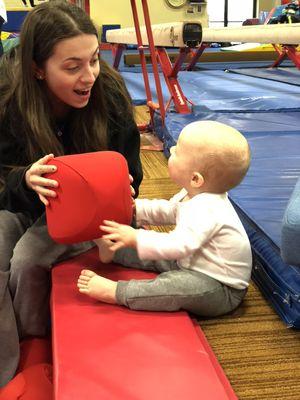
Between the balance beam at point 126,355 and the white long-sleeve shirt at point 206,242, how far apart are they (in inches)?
5.7

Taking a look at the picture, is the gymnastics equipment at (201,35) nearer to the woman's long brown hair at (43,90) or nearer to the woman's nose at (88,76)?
the woman's long brown hair at (43,90)

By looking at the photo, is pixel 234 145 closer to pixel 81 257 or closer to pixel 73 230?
pixel 73 230

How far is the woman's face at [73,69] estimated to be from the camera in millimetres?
1311

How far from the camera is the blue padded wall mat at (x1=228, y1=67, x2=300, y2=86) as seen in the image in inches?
204

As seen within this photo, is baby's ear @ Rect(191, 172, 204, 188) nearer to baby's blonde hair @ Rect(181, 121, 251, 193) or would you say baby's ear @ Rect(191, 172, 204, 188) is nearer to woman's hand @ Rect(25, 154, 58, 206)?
baby's blonde hair @ Rect(181, 121, 251, 193)

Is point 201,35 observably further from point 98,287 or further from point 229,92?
point 98,287

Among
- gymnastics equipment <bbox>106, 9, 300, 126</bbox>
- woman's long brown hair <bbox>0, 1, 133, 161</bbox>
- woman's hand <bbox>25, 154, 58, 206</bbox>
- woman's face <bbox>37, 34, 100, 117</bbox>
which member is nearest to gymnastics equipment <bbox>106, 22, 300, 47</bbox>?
gymnastics equipment <bbox>106, 9, 300, 126</bbox>

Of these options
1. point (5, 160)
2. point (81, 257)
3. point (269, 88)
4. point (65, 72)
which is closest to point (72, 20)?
point (65, 72)

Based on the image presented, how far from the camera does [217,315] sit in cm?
135

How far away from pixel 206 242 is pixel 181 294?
0.47ft

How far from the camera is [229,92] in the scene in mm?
4359

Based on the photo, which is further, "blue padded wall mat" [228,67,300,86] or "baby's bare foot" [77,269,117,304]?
"blue padded wall mat" [228,67,300,86]

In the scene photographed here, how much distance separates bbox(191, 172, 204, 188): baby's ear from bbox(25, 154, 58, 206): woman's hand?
34cm

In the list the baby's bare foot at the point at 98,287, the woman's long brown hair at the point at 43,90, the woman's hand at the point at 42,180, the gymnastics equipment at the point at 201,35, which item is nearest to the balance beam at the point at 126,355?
the baby's bare foot at the point at 98,287
